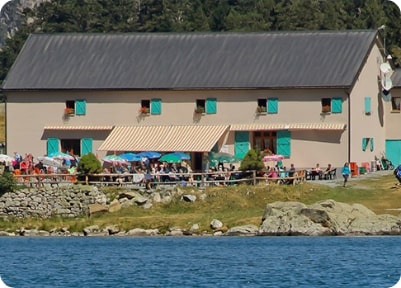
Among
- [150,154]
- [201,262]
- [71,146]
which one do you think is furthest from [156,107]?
[201,262]

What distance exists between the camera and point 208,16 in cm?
11319

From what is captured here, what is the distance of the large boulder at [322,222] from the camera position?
61.4 m

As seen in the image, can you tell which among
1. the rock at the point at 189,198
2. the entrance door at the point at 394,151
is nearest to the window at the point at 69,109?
the rock at the point at 189,198

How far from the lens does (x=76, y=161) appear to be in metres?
76.9

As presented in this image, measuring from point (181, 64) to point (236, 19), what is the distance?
27974mm

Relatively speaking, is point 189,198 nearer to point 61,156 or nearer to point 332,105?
point 61,156

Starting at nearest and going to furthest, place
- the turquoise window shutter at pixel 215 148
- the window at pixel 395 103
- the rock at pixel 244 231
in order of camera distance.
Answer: the rock at pixel 244 231 → the turquoise window shutter at pixel 215 148 → the window at pixel 395 103

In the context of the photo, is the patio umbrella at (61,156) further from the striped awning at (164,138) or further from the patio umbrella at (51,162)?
the striped awning at (164,138)

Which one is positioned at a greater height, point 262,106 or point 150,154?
point 262,106

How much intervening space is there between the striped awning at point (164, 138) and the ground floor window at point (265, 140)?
158 centimetres

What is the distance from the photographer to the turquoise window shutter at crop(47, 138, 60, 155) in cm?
8088

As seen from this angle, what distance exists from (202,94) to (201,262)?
28.7 metres

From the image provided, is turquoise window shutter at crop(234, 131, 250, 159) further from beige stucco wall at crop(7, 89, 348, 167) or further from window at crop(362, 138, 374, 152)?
window at crop(362, 138, 374, 152)

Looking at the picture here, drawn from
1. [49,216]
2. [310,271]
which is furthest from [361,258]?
[49,216]
